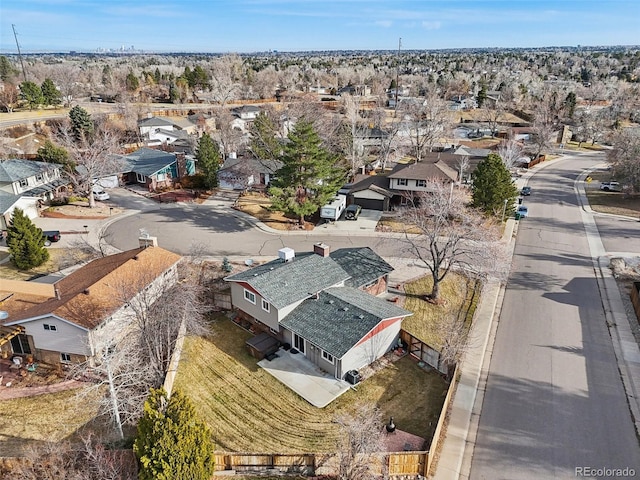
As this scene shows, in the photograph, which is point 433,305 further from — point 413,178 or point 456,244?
point 413,178

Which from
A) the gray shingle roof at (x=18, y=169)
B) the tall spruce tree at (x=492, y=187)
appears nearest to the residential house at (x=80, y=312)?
the gray shingle roof at (x=18, y=169)

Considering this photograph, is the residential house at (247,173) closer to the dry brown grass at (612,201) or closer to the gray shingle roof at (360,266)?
the gray shingle roof at (360,266)

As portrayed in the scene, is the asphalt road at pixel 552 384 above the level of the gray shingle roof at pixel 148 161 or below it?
below

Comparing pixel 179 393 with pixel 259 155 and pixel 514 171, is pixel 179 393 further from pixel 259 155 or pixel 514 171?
pixel 514 171

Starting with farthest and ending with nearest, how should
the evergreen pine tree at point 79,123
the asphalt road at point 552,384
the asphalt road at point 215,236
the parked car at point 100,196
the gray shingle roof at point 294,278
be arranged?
the evergreen pine tree at point 79,123 → the parked car at point 100,196 → the asphalt road at point 215,236 → the gray shingle roof at point 294,278 → the asphalt road at point 552,384

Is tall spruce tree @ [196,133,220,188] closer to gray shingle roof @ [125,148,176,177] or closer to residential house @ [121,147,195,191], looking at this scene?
residential house @ [121,147,195,191]

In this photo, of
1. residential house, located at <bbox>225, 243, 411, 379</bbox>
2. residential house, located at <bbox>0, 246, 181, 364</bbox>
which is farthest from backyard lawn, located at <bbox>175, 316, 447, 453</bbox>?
residential house, located at <bbox>0, 246, 181, 364</bbox>
